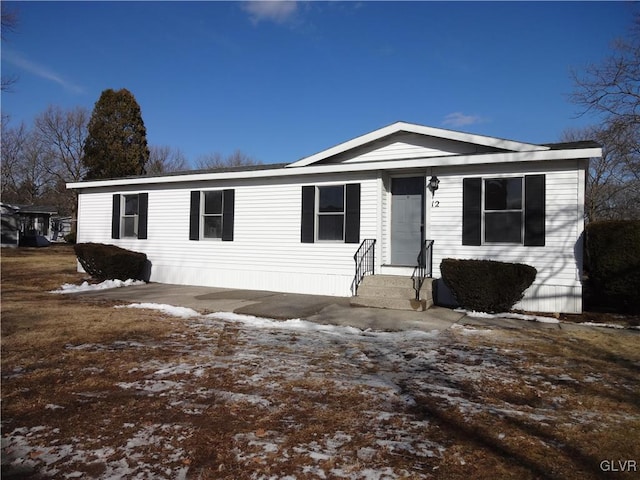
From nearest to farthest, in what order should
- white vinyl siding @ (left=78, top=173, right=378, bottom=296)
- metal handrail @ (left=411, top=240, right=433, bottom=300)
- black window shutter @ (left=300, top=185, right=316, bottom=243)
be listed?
metal handrail @ (left=411, top=240, right=433, bottom=300), white vinyl siding @ (left=78, top=173, right=378, bottom=296), black window shutter @ (left=300, top=185, right=316, bottom=243)

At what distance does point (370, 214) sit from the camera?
33.6 feet

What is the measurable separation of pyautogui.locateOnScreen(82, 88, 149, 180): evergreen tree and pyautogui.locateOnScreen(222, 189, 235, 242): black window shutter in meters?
20.6

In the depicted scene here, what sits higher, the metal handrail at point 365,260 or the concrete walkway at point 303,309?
the metal handrail at point 365,260

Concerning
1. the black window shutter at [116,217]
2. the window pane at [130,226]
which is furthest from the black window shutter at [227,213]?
the black window shutter at [116,217]

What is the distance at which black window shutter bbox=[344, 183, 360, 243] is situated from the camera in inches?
407

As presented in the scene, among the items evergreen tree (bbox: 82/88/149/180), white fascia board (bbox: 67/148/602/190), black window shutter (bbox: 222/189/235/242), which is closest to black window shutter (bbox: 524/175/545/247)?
→ white fascia board (bbox: 67/148/602/190)

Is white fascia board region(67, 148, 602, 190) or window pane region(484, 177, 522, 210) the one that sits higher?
white fascia board region(67, 148, 602, 190)

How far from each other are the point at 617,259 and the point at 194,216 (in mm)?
10644

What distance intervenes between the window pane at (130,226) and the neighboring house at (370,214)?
0.14ft

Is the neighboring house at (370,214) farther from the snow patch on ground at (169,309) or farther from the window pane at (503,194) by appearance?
the snow patch on ground at (169,309)

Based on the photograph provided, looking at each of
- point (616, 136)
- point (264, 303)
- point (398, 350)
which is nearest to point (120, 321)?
point (264, 303)

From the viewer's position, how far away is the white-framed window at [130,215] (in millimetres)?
13953

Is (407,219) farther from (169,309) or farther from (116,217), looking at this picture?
(116,217)

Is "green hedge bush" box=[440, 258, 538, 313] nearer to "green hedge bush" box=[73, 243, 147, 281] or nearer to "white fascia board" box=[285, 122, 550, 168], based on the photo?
"white fascia board" box=[285, 122, 550, 168]
